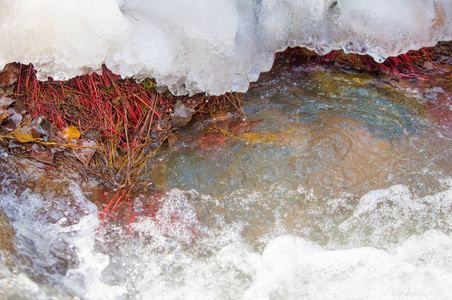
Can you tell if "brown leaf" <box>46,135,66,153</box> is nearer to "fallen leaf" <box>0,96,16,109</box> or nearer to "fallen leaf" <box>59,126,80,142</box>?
"fallen leaf" <box>59,126,80,142</box>

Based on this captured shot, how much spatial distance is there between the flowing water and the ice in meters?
0.54

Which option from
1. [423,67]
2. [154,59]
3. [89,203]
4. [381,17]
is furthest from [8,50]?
[423,67]

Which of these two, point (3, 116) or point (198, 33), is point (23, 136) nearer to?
point (3, 116)

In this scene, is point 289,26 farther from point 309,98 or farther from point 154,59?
point 154,59

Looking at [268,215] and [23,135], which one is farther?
[23,135]

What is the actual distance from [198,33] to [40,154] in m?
1.65

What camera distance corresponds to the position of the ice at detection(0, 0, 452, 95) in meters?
2.64

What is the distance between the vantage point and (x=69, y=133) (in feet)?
10.0

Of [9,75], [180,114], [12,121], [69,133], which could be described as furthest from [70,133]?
[180,114]

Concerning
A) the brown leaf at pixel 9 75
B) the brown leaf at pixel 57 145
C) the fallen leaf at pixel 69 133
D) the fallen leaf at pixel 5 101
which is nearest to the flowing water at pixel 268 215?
the brown leaf at pixel 57 145

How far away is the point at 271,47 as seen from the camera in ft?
10.4

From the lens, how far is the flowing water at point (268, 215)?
2.34 m

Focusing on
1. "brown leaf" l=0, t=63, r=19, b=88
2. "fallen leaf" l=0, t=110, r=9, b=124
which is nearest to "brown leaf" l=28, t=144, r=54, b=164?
"fallen leaf" l=0, t=110, r=9, b=124

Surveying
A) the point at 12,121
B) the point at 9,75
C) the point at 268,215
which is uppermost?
the point at 9,75
